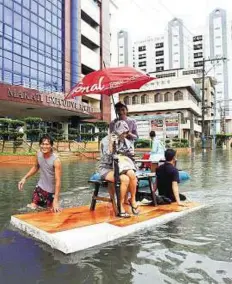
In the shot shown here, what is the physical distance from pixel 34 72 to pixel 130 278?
33439mm

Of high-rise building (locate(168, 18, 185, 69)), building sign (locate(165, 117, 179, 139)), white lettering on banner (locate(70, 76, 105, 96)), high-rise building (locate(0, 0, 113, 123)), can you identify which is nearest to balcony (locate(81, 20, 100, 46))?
high-rise building (locate(0, 0, 113, 123))

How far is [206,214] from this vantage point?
19.9ft

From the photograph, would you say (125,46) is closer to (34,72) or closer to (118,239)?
(34,72)

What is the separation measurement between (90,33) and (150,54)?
71240 millimetres

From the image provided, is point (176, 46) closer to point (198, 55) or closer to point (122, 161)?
point (198, 55)

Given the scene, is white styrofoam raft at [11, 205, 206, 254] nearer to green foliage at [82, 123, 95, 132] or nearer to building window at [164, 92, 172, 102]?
green foliage at [82, 123, 95, 132]

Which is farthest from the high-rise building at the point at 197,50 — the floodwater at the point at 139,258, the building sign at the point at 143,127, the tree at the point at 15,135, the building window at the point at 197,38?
the floodwater at the point at 139,258

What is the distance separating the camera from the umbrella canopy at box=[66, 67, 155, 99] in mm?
5578

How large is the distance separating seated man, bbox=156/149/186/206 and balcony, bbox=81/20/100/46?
41.6 m

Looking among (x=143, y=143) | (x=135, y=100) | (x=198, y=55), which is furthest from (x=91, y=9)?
(x=198, y=55)

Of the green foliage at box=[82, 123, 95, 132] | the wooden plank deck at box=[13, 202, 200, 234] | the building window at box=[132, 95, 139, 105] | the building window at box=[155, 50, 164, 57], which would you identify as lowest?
the wooden plank deck at box=[13, 202, 200, 234]

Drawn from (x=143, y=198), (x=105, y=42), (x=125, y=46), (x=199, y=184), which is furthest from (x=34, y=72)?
(x=125, y=46)

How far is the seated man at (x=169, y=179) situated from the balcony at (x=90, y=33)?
4163 centimetres

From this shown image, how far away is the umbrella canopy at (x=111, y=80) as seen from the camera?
5578mm
